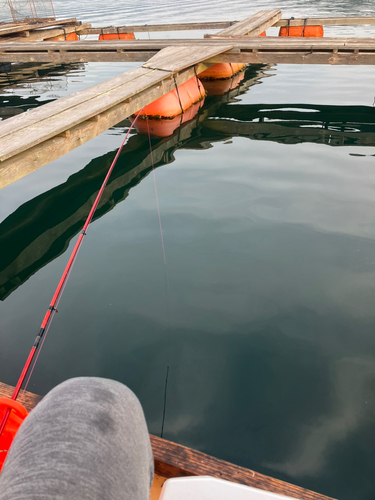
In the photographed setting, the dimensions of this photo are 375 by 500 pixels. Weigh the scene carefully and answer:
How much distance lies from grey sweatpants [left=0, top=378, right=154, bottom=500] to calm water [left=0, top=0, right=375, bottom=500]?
1.86 m

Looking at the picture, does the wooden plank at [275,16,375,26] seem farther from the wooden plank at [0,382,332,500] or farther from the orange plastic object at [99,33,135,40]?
the wooden plank at [0,382,332,500]

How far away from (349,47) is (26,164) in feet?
24.6

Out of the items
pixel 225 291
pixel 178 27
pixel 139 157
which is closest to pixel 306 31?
pixel 178 27

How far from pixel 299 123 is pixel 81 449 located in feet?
27.1

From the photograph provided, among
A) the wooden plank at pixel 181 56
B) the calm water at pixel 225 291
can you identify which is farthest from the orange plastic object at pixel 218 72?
the calm water at pixel 225 291

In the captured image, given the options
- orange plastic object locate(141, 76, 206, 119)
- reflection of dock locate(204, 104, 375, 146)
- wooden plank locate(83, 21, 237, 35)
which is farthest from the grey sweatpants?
wooden plank locate(83, 21, 237, 35)

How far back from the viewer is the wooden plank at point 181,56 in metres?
7.93

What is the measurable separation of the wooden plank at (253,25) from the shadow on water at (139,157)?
2238mm

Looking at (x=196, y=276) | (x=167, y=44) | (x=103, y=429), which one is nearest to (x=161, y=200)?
(x=196, y=276)

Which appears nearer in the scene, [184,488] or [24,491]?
[24,491]

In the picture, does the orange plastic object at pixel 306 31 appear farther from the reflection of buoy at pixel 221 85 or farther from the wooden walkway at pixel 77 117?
the wooden walkway at pixel 77 117

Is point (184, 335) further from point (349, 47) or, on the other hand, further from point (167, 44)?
point (167, 44)

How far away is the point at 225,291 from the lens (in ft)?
12.6

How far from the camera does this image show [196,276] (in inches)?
160
